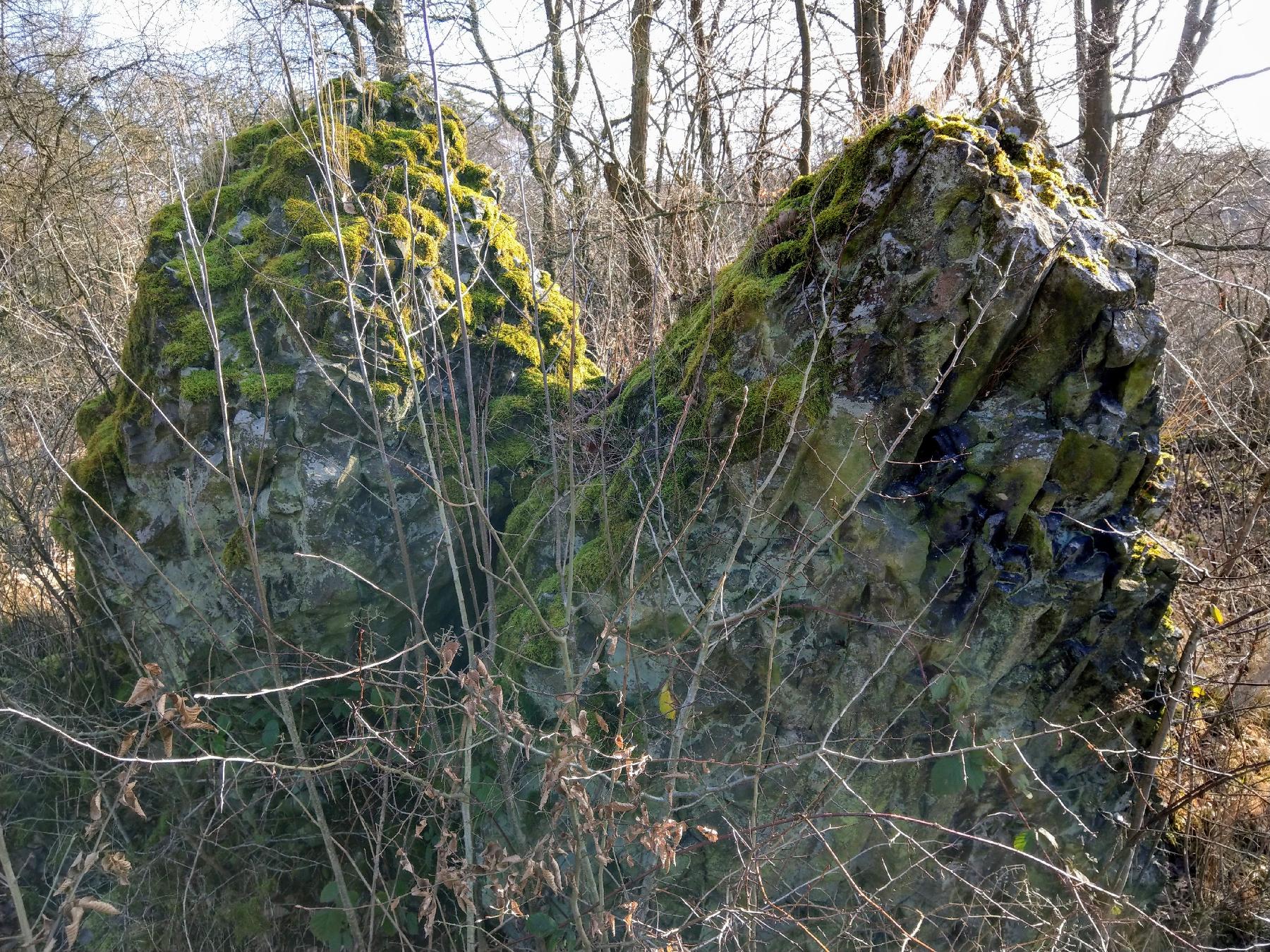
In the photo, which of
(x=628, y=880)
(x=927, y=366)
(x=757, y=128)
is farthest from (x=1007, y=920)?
(x=757, y=128)

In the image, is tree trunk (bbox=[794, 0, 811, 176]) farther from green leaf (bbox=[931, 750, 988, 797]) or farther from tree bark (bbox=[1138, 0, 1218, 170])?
green leaf (bbox=[931, 750, 988, 797])

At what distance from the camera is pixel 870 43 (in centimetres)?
625

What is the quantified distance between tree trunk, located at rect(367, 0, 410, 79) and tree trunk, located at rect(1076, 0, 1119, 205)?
16.8 feet

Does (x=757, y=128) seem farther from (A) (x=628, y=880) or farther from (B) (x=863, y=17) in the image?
(A) (x=628, y=880)

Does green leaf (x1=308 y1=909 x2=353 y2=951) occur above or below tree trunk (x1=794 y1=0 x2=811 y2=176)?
below

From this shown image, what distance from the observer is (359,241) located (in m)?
3.73

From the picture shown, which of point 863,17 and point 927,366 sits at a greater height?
point 863,17

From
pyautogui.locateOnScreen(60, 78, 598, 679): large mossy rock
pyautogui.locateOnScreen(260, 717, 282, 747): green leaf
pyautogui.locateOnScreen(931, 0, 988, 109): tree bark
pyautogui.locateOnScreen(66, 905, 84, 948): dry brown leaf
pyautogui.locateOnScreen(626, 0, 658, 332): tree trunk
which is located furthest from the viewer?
pyautogui.locateOnScreen(626, 0, 658, 332): tree trunk

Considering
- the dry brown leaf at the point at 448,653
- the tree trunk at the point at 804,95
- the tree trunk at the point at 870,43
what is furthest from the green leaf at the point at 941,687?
the tree trunk at the point at 870,43

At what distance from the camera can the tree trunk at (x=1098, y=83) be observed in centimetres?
650

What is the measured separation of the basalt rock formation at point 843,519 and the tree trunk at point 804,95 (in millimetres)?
2570

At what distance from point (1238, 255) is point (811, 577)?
6396mm

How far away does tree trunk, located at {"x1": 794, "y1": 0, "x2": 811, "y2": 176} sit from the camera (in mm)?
5703

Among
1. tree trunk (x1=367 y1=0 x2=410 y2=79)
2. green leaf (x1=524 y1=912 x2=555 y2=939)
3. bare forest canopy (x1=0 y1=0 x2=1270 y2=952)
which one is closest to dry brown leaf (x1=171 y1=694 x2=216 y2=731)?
bare forest canopy (x1=0 y1=0 x2=1270 y2=952)
